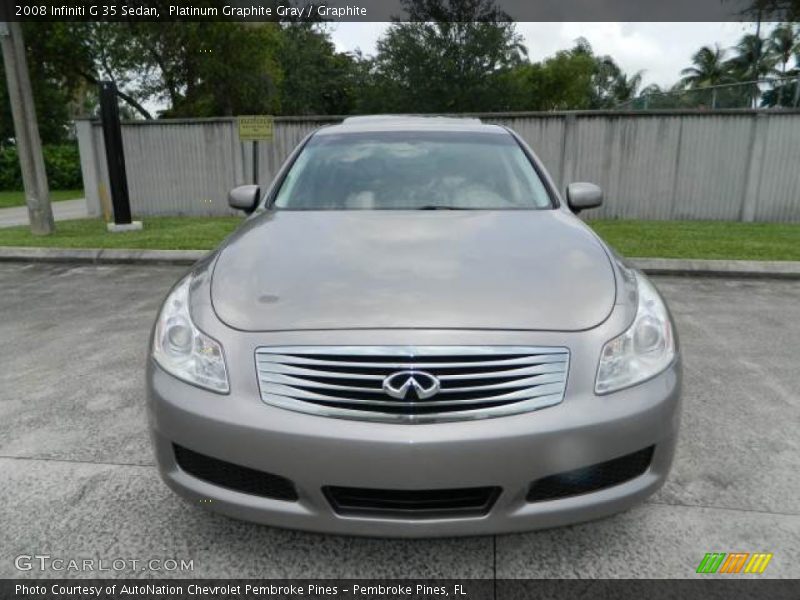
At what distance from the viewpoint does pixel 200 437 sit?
→ 1658 mm

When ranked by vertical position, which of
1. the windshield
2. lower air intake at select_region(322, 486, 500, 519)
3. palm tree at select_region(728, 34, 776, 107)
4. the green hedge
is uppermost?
palm tree at select_region(728, 34, 776, 107)

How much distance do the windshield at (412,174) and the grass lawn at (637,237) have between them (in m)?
4.16

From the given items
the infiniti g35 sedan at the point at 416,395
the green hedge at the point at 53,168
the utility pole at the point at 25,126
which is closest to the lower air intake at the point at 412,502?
the infiniti g35 sedan at the point at 416,395

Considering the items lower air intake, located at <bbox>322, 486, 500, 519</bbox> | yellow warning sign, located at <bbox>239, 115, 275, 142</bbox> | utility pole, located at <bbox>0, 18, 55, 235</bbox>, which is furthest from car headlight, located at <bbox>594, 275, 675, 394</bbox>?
utility pole, located at <bbox>0, 18, 55, 235</bbox>

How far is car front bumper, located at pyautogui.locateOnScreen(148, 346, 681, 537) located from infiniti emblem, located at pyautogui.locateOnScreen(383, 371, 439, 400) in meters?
0.09

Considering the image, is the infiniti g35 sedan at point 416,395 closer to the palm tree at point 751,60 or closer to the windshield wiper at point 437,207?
the windshield wiper at point 437,207

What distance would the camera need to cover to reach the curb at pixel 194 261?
6.25 meters

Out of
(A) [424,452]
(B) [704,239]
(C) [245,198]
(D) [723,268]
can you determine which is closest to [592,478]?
(A) [424,452]

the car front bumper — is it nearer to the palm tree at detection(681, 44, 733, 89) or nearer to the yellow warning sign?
the yellow warning sign

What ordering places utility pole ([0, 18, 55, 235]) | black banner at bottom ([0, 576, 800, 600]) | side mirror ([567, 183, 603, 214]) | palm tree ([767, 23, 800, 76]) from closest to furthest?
black banner at bottom ([0, 576, 800, 600]) → side mirror ([567, 183, 603, 214]) → utility pole ([0, 18, 55, 235]) → palm tree ([767, 23, 800, 76])

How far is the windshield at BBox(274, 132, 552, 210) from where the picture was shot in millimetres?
2859

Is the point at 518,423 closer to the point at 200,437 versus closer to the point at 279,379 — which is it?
the point at 279,379

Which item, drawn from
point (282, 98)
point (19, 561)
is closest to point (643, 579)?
point (19, 561)

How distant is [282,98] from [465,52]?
437 inches
